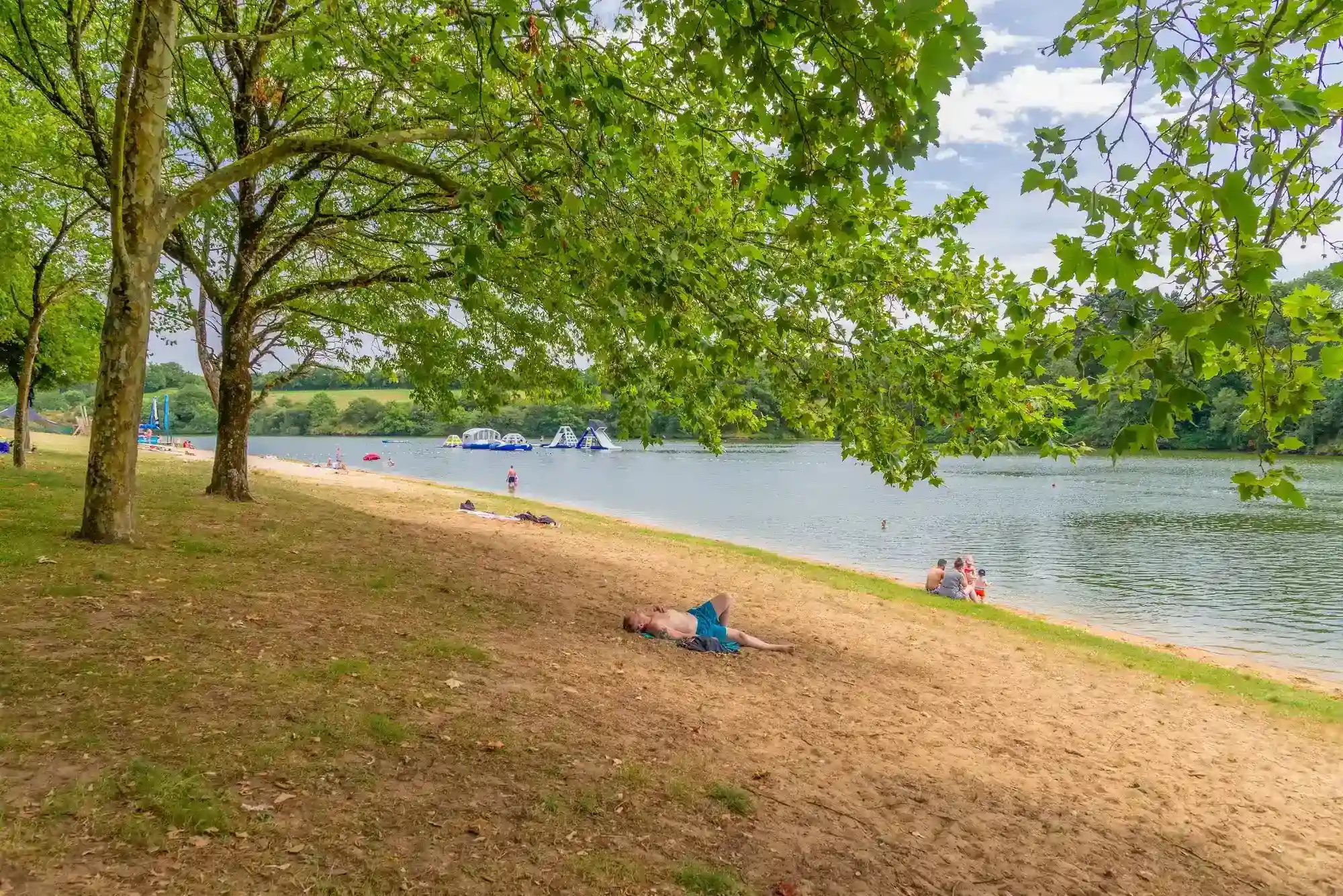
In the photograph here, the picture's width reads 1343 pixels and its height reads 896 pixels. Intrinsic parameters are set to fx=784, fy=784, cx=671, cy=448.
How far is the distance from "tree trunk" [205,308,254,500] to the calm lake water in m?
17.5

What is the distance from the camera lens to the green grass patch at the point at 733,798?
16.0 ft

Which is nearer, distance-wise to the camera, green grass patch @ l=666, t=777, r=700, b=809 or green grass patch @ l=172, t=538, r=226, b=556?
green grass patch @ l=666, t=777, r=700, b=809

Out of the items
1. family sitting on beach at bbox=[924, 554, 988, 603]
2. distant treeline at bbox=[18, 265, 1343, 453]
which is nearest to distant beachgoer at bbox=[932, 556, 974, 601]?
family sitting on beach at bbox=[924, 554, 988, 603]

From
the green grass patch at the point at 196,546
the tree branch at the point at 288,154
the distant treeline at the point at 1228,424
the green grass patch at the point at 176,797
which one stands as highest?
the distant treeline at the point at 1228,424

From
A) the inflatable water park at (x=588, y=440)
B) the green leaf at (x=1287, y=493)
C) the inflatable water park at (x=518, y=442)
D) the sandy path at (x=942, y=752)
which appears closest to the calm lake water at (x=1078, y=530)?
the sandy path at (x=942, y=752)

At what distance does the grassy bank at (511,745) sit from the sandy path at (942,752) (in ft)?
0.13

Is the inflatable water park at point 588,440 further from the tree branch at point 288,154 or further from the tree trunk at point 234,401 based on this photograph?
the tree branch at point 288,154

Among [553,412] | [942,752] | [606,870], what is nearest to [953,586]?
[942,752]

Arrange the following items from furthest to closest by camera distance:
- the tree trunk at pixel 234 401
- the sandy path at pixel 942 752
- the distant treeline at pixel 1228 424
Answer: the distant treeline at pixel 1228 424, the tree trunk at pixel 234 401, the sandy path at pixel 942 752

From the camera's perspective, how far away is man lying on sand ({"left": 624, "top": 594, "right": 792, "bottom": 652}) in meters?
9.30

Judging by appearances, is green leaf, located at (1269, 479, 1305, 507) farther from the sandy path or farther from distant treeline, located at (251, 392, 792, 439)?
distant treeline, located at (251, 392, 792, 439)

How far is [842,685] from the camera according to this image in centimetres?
859

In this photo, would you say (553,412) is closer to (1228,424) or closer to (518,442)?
(518,442)

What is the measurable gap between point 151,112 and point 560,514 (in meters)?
21.6
